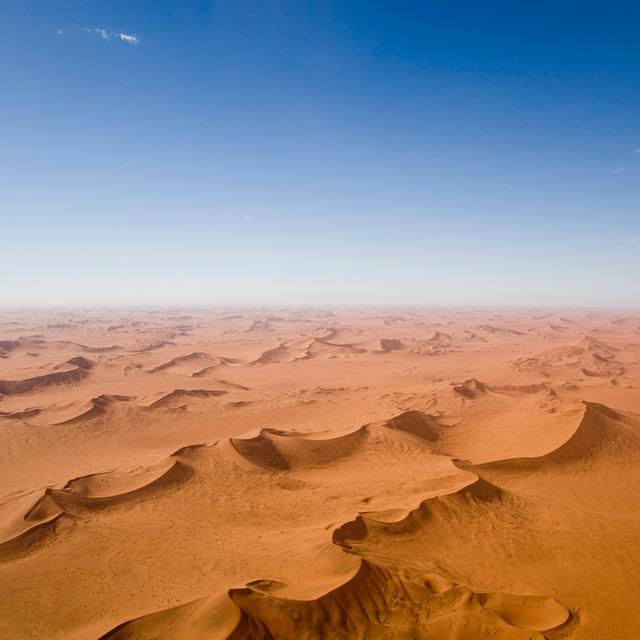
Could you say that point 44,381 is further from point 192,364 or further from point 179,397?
point 192,364

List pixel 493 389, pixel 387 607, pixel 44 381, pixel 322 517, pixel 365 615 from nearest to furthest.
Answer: pixel 365 615
pixel 387 607
pixel 322 517
pixel 493 389
pixel 44 381

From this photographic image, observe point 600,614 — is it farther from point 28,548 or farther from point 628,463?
point 28,548

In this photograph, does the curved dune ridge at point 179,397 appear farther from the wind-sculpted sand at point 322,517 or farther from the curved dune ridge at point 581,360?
the curved dune ridge at point 581,360

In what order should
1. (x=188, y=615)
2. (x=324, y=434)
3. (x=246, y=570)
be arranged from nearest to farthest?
(x=188, y=615), (x=246, y=570), (x=324, y=434)

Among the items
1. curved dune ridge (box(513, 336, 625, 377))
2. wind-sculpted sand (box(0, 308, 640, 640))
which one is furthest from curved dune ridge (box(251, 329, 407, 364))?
wind-sculpted sand (box(0, 308, 640, 640))

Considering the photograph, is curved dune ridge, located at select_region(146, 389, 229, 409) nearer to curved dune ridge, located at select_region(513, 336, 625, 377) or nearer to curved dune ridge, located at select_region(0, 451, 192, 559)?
curved dune ridge, located at select_region(0, 451, 192, 559)

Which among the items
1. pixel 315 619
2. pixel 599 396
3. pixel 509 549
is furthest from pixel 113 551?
pixel 599 396

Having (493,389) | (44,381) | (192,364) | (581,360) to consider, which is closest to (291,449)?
(493,389)

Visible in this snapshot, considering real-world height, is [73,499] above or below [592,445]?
below
